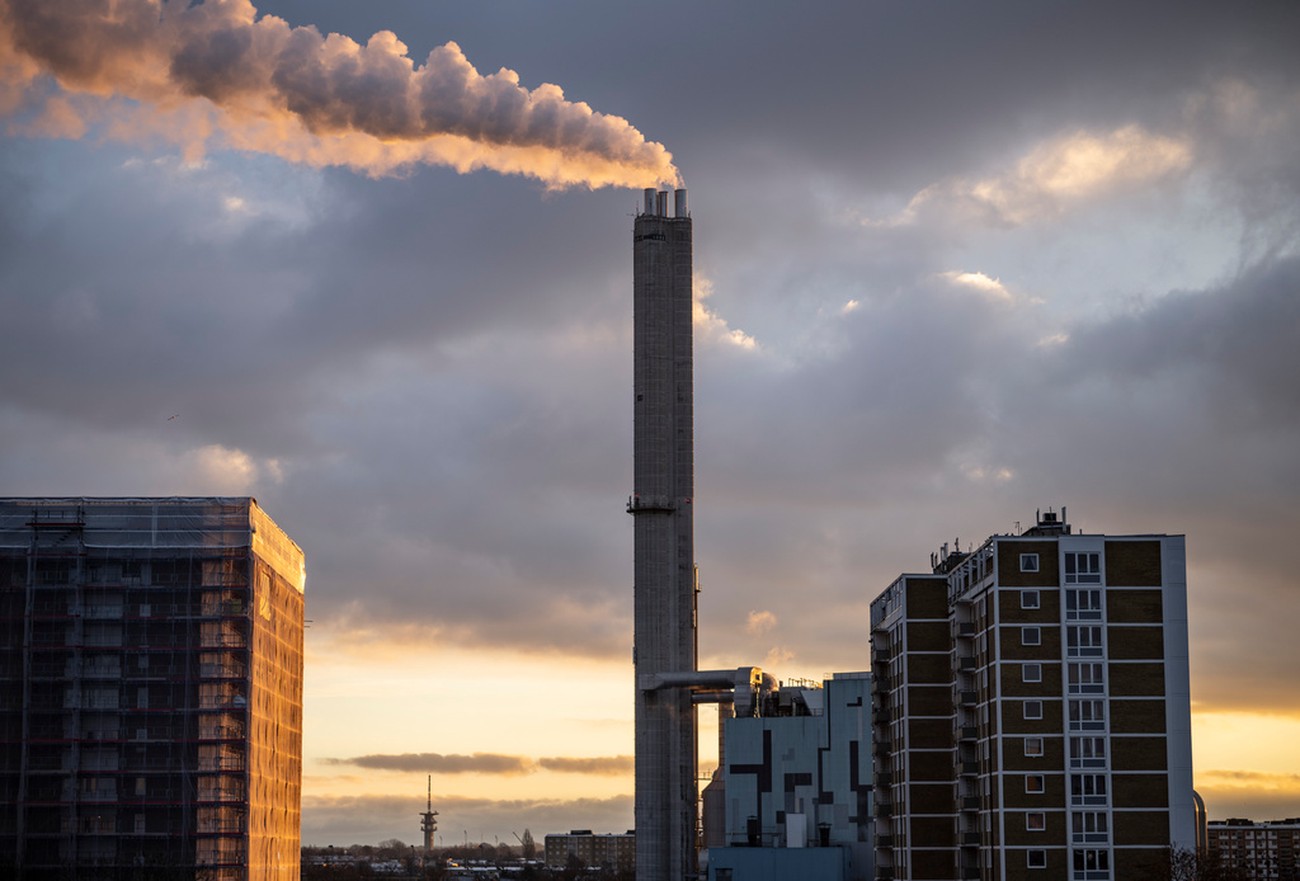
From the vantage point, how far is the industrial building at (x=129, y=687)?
14238cm

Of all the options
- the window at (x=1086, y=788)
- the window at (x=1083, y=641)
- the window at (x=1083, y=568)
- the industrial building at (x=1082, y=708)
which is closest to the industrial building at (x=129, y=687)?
the industrial building at (x=1082, y=708)

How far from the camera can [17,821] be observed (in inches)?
5566

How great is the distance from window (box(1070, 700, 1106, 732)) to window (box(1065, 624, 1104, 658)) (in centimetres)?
309

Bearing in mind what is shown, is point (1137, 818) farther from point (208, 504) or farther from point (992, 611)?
point (208, 504)

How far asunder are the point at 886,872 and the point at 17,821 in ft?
229

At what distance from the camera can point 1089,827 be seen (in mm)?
115438

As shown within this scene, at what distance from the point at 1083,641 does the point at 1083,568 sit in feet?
15.6

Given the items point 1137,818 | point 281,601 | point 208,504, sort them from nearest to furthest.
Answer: point 1137,818 < point 208,504 < point 281,601

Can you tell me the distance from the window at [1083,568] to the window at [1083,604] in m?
0.61

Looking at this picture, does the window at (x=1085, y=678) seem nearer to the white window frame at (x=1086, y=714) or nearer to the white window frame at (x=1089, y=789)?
the white window frame at (x=1086, y=714)

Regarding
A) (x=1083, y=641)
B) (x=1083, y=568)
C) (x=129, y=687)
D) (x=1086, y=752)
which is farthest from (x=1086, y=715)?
(x=129, y=687)

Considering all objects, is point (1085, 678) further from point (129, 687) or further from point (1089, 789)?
point (129, 687)

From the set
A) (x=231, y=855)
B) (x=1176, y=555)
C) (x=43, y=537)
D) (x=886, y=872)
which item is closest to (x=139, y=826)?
(x=231, y=855)

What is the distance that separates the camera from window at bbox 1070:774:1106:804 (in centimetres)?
11575
